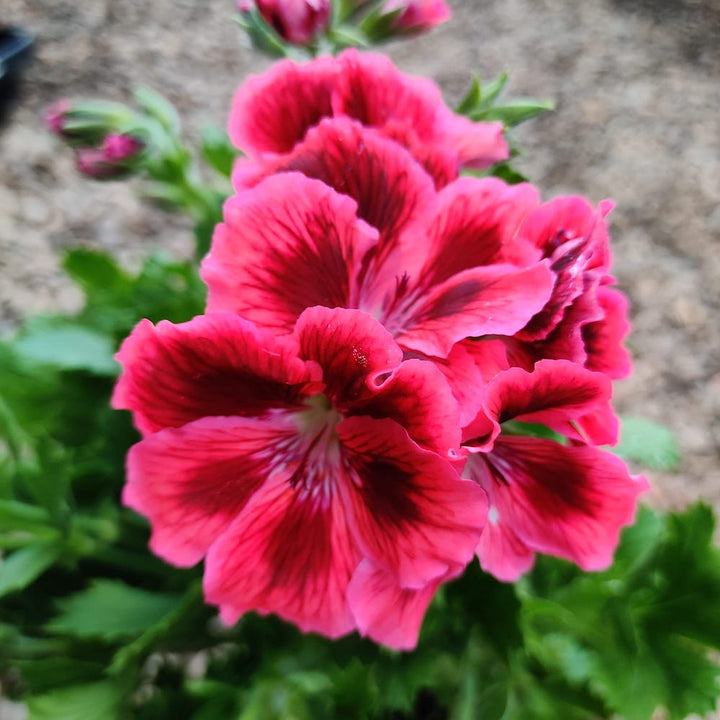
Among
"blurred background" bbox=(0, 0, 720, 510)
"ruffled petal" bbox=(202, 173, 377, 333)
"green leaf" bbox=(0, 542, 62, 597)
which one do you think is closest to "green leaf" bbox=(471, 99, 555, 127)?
"ruffled petal" bbox=(202, 173, 377, 333)

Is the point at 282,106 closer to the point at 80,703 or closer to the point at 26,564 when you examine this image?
the point at 26,564

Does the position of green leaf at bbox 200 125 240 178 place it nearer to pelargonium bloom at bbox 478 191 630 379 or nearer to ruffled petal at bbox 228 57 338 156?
ruffled petal at bbox 228 57 338 156

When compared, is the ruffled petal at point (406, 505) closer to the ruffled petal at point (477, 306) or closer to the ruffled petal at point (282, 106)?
the ruffled petal at point (477, 306)

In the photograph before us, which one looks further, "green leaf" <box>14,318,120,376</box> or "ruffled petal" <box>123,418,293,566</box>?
"green leaf" <box>14,318,120,376</box>

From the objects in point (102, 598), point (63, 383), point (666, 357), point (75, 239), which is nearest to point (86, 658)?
point (102, 598)

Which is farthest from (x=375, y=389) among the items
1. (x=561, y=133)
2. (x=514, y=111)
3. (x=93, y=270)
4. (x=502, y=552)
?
(x=561, y=133)
